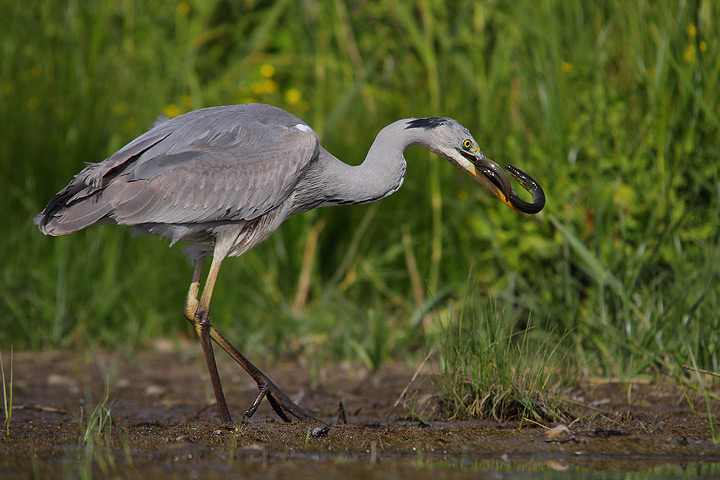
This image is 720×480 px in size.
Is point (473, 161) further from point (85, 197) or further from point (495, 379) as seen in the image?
point (85, 197)

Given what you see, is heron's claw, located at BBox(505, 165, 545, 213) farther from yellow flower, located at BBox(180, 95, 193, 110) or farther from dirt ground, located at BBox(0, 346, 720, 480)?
yellow flower, located at BBox(180, 95, 193, 110)

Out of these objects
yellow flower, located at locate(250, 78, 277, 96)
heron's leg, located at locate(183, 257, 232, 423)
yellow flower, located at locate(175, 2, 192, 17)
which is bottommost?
heron's leg, located at locate(183, 257, 232, 423)

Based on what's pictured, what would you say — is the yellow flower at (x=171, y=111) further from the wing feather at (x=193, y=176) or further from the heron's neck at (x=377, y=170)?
the heron's neck at (x=377, y=170)

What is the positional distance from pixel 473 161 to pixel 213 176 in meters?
1.47

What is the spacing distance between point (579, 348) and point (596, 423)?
1.02 meters

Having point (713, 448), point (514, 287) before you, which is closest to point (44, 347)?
point (514, 287)

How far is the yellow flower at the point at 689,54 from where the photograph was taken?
17.4ft

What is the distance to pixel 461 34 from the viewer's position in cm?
736

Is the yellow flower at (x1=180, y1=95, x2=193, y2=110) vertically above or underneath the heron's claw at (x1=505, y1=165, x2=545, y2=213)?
above

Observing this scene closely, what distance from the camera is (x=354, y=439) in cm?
360

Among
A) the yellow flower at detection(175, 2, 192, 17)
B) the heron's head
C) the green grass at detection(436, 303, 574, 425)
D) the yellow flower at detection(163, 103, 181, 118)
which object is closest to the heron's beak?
the heron's head

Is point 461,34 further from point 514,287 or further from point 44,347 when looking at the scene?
point 44,347

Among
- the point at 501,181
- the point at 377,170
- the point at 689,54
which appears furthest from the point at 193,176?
the point at 689,54

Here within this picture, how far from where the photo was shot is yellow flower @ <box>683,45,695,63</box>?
5311 millimetres
